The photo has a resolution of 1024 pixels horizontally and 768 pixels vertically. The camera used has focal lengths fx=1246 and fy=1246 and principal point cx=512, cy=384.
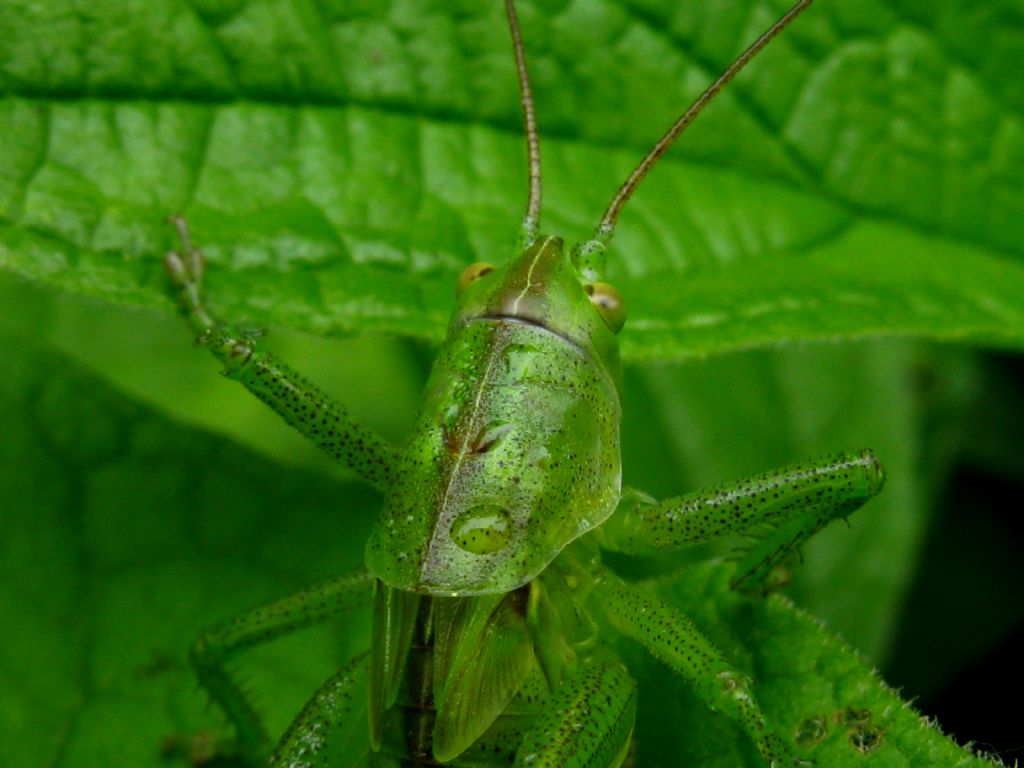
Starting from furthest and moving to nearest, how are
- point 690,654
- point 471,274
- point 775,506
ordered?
point 471,274 → point 775,506 → point 690,654

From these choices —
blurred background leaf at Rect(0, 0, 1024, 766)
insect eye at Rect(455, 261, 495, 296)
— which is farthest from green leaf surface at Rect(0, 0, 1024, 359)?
insect eye at Rect(455, 261, 495, 296)

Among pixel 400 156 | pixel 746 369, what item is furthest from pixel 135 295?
pixel 746 369

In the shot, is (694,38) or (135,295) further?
(694,38)

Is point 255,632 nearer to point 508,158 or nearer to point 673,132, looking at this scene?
point 508,158

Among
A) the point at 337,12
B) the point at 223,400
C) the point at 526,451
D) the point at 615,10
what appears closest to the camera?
A: the point at 526,451

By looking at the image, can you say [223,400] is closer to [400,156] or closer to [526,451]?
[400,156]

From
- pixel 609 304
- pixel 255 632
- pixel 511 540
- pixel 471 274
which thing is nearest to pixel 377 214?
pixel 471 274
